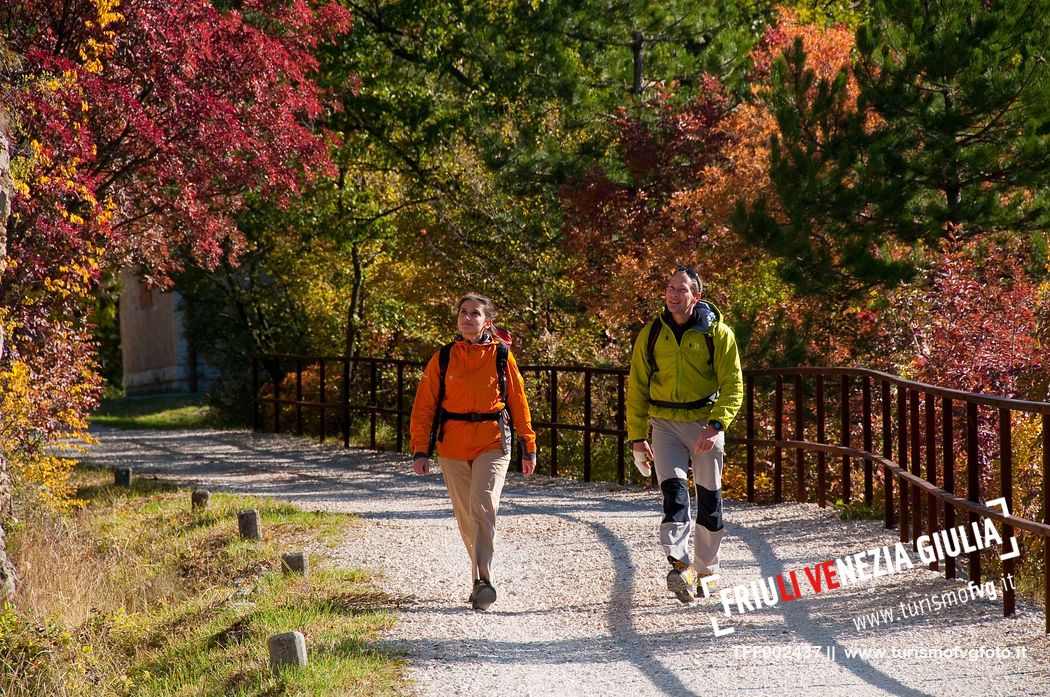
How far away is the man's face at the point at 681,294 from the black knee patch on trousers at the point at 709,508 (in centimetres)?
102

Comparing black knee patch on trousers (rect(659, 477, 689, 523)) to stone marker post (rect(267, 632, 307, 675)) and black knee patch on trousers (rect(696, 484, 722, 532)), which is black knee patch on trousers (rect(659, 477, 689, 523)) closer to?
black knee patch on trousers (rect(696, 484, 722, 532))

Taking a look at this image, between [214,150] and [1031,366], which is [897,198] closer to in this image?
[1031,366]

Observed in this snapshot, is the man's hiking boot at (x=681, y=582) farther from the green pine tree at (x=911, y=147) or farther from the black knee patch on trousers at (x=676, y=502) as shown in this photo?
the green pine tree at (x=911, y=147)

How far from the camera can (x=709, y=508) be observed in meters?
7.32

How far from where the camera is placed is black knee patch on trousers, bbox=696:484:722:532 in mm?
Answer: 7309

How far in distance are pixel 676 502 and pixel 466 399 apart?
135cm

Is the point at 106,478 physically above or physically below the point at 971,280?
below

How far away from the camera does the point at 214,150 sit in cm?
1172

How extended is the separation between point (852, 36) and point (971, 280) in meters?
8.95

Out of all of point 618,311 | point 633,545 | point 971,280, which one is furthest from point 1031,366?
point 618,311

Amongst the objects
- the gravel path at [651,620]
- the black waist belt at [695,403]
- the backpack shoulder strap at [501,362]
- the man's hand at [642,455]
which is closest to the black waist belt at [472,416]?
the backpack shoulder strap at [501,362]

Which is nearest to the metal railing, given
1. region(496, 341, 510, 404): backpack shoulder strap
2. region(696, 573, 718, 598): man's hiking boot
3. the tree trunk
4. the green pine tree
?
region(696, 573, 718, 598): man's hiking boot

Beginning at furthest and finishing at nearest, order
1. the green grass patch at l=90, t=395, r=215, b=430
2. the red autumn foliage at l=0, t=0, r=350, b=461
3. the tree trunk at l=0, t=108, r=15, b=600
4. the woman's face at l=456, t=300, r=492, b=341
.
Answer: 1. the green grass patch at l=90, t=395, r=215, b=430
2. the red autumn foliage at l=0, t=0, r=350, b=461
3. the tree trunk at l=0, t=108, r=15, b=600
4. the woman's face at l=456, t=300, r=492, b=341

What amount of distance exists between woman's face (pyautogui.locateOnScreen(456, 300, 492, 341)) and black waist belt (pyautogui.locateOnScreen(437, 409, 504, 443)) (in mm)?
446
